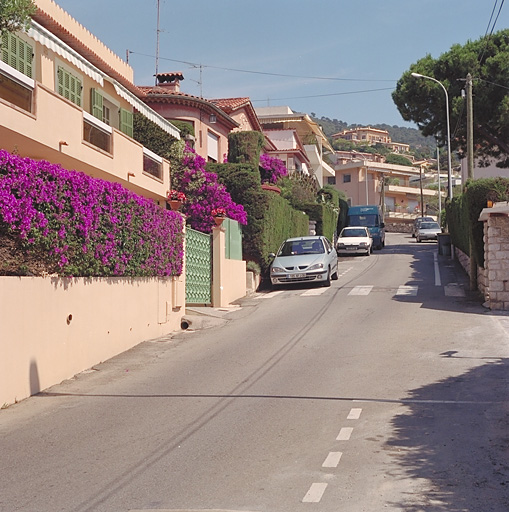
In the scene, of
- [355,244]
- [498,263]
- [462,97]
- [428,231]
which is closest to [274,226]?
[498,263]

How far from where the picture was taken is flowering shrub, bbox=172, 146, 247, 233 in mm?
25250

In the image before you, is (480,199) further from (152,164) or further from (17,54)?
(17,54)

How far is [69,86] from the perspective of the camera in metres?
19.1

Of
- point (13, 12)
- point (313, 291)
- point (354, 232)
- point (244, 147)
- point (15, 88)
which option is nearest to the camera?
point (13, 12)

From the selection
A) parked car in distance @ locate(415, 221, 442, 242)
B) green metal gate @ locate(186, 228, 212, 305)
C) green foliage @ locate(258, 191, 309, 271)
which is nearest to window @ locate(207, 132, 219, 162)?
green foliage @ locate(258, 191, 309, 271)

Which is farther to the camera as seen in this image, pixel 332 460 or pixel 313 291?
pixel 313 291

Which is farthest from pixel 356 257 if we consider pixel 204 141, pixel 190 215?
pixel 190 215

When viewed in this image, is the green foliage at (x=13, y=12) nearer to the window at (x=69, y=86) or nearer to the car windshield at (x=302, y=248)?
the window at (x=69, y=86)

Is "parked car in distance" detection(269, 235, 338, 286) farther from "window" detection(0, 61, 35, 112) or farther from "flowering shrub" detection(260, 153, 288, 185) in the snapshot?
"window" detection(0, 61, 35, 112)

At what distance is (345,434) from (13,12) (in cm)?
697

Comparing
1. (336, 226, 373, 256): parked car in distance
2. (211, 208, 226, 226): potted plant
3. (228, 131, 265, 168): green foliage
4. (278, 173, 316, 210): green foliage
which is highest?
(228, 131, 265, 168): green foliage

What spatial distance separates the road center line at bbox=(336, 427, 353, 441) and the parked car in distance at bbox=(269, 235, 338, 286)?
1683 cm

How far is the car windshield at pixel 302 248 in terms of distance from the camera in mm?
26719

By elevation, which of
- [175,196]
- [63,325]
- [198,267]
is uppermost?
[175,196]
